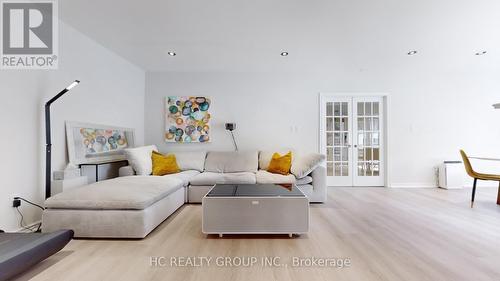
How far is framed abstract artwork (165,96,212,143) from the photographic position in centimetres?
463

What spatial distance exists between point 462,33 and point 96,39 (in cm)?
503

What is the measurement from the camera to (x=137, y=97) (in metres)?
4.46

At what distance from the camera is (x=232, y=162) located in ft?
13.7

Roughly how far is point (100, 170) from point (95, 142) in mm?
426

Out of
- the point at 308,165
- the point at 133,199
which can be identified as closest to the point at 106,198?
the point at 133,199

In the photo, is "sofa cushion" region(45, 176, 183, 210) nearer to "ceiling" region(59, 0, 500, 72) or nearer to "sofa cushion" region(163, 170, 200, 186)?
"sofa cushion" region(163, 170, 200, 186)

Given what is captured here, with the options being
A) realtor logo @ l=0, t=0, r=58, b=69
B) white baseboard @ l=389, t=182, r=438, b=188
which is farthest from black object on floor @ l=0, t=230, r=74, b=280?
white baseboard @ l=389, t=182, r=438, b=188

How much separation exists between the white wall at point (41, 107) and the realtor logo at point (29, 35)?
93mm

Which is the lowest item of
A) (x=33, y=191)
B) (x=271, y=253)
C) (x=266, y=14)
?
(x=271, y=253)

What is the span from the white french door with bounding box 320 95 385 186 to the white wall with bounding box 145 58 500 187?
0.22 metres

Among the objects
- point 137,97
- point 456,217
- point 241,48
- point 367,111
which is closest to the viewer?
point 456,217

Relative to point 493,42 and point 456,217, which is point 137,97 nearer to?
point 456,217

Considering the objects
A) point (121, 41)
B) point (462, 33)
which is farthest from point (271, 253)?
point (462, 33)

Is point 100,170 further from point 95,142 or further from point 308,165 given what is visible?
point 308,165
